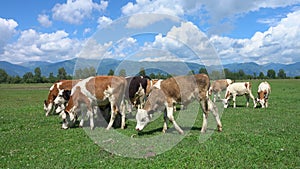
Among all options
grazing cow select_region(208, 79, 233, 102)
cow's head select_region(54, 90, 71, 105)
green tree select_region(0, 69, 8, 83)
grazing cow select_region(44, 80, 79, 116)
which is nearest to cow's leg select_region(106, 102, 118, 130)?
cow's head select_region(54, 90, 71, 105)

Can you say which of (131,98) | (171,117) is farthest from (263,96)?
(171,117)

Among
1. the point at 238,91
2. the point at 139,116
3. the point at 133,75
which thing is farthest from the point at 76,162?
the point at 238,91

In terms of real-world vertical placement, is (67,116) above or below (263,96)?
below

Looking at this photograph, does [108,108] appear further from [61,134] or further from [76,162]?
[76,162]

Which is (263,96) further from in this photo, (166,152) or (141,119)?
(166,152)

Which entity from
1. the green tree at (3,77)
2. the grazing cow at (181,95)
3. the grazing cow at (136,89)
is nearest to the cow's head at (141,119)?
the grazing cow at (181,95)

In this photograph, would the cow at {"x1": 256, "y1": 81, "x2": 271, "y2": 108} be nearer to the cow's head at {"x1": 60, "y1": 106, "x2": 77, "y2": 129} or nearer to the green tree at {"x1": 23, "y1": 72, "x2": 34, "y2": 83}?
the cow's head at {"x1": 60, "y1": 106, "x2": 77, "y2": 129}

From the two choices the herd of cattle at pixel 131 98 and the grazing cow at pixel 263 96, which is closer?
the herd of cattle at pixel 131 98

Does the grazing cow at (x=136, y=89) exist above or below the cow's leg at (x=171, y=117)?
above

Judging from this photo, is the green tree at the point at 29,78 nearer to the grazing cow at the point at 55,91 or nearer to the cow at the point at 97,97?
the grazing cow at the point at 55,91

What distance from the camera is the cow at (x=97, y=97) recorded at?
14.8 metres

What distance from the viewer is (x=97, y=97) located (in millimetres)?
14867

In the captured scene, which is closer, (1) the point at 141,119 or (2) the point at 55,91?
(1) the point at 141,119

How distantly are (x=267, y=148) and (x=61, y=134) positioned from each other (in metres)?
9.12
